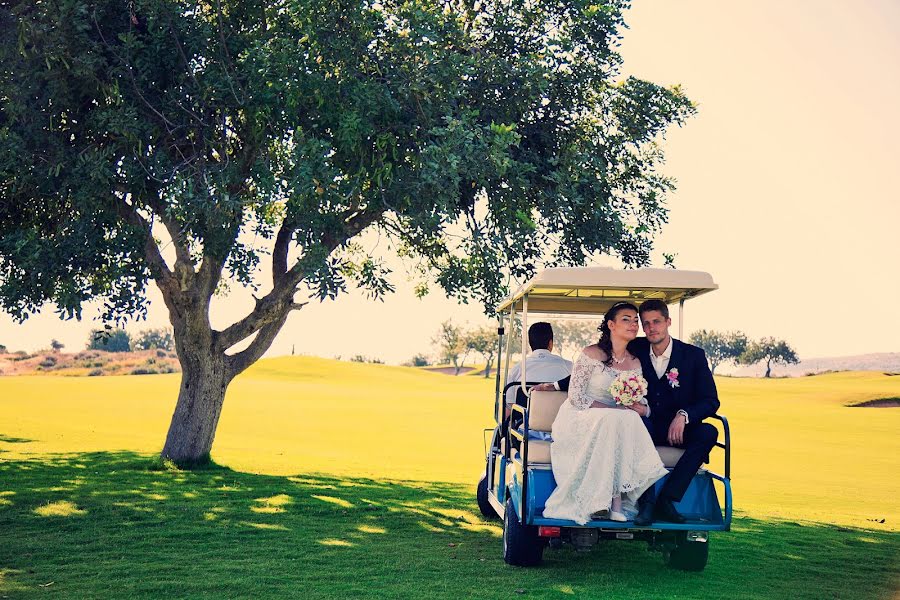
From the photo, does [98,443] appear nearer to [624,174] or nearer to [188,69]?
[188,69]

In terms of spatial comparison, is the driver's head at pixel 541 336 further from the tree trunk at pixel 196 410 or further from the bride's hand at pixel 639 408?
the tree trunk at pixel 196 410

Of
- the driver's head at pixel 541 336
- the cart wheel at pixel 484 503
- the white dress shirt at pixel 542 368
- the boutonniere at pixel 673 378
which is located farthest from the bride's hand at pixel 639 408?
the cart wheel at pixel 484 503

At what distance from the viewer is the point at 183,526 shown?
435 inches

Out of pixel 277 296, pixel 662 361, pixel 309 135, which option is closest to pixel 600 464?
pixel 662 361

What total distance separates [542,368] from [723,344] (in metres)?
130

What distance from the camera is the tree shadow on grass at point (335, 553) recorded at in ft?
25.2

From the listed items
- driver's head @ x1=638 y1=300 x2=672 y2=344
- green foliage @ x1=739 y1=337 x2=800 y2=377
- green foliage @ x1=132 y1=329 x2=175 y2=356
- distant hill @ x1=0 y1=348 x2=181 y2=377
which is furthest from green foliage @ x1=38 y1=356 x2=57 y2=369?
green foliage @ x1=739 y1=337 x2=800 y2=377

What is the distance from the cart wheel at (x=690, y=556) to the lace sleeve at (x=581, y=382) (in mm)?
1694

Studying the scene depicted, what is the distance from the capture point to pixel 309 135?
44.2 ft

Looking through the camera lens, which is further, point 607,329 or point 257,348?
point 257,348

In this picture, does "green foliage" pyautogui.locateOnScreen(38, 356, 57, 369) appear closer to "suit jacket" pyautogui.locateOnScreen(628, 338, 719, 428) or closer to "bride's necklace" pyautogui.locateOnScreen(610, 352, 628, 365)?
"bride's necklace" pyautogui.locateOnScreen(610, 352, 628, 365)

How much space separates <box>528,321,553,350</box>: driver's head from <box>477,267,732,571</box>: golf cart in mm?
241

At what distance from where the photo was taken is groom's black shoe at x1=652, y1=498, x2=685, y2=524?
7.53 m

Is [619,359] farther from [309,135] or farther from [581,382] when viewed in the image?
[309,135]
